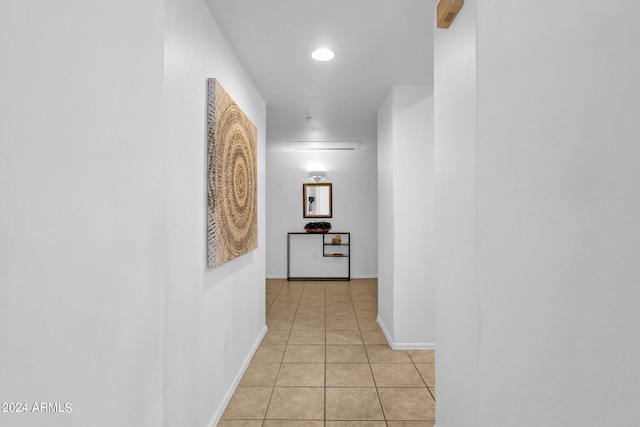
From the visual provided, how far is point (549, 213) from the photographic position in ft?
2.76

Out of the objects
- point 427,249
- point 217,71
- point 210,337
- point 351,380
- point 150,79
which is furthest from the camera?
point 427,249

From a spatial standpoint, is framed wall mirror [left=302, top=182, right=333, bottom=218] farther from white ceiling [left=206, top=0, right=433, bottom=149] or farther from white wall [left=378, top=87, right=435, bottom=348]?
white wall [left=378, top=87, right=435, bottom=348]

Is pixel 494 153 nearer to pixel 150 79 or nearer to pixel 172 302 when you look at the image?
pixel 150 79

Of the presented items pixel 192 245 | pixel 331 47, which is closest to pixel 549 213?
pixel 192 245

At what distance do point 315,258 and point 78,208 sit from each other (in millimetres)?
6250

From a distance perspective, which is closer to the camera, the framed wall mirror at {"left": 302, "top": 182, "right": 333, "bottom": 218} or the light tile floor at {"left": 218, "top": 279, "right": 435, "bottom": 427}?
the light tile floor at {"left": 218, "top": 279, "right": 435, "bottom": 427}

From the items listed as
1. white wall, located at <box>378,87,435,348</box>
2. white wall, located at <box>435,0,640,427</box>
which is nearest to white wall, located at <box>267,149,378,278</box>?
white wall, located at <box>378,87,435,348</box>

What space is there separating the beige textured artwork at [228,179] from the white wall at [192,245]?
0.05 metres

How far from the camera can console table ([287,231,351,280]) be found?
268 inches

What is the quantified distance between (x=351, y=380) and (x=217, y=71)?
2.46m

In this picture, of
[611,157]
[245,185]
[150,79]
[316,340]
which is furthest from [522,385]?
[316,340]

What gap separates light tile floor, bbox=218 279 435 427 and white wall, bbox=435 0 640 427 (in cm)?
97

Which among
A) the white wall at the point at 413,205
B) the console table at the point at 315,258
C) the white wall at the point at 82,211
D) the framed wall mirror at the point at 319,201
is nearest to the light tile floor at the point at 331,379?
the white wall at the point at 413,205

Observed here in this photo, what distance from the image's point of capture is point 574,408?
2.39 ft
